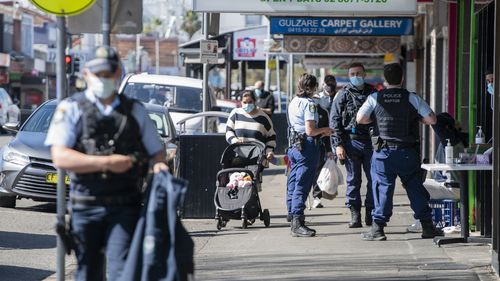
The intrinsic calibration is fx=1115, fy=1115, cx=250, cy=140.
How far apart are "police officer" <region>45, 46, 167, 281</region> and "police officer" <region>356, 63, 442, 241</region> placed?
5.07 metres

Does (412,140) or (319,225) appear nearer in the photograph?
(412,140)

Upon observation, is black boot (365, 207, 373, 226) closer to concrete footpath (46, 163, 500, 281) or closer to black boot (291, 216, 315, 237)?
concrete footpath (46, 163, 500, 281)

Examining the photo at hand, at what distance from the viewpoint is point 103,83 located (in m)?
6.80

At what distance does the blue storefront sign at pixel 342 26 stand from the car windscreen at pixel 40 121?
4.63 metres

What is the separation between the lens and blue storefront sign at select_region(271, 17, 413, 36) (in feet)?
64.7

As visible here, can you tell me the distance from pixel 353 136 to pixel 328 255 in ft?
8.34

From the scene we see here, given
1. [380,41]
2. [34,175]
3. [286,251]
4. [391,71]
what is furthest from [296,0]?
[380,41]

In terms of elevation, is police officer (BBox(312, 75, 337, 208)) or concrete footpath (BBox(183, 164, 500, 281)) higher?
police officer (BBox(312, 75, 337, 208))

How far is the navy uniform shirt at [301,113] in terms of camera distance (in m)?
12.6

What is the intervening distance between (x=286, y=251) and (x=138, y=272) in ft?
16.1

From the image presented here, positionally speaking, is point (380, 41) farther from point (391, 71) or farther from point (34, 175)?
point (391, 71)

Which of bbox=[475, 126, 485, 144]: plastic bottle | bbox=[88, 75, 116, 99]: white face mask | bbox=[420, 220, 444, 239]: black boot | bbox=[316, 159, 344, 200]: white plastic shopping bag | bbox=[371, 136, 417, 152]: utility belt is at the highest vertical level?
bbox=[88, 75, 116, 99]: white face mask

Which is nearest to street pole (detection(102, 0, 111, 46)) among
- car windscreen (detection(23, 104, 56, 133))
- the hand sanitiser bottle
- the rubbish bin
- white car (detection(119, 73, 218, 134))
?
the hand sanitiser bottle

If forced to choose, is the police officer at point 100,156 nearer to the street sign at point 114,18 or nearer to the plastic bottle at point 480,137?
the street sign at point 114,18
